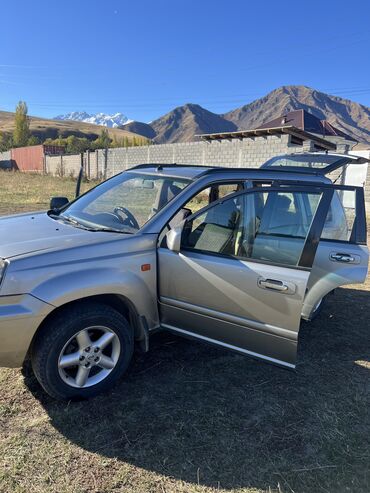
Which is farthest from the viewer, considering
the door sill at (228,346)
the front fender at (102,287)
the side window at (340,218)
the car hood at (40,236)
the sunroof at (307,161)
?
the sunroof at (307,161)

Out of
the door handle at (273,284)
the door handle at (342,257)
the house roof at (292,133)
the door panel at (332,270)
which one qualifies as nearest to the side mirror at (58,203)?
the door handle at (273,284)

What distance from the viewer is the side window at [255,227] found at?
9.31 ft

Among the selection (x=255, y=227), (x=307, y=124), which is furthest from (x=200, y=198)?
(x=307, y=124)

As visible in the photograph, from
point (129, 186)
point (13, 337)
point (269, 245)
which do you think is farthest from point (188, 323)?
point (129, 186)

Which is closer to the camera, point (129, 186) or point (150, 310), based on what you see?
point (150, 310)

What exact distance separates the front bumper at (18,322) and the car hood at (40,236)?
1.05 feet

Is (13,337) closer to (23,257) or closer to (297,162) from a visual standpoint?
(23,257)

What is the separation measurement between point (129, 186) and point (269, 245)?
161cm

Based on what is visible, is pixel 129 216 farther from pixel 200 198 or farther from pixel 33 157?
pixel 33 157

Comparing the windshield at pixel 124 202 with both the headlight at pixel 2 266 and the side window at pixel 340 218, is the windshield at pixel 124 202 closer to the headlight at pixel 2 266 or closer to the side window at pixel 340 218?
the headlight at pixel 2 266

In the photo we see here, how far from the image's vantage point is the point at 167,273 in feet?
9.66

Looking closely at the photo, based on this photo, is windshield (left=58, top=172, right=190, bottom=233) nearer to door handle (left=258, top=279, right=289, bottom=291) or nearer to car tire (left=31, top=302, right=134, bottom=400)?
car tire (left=31, top=302, right=134, bottom=400)

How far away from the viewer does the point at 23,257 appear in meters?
2.41

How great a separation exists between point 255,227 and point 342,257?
3.22 feet
